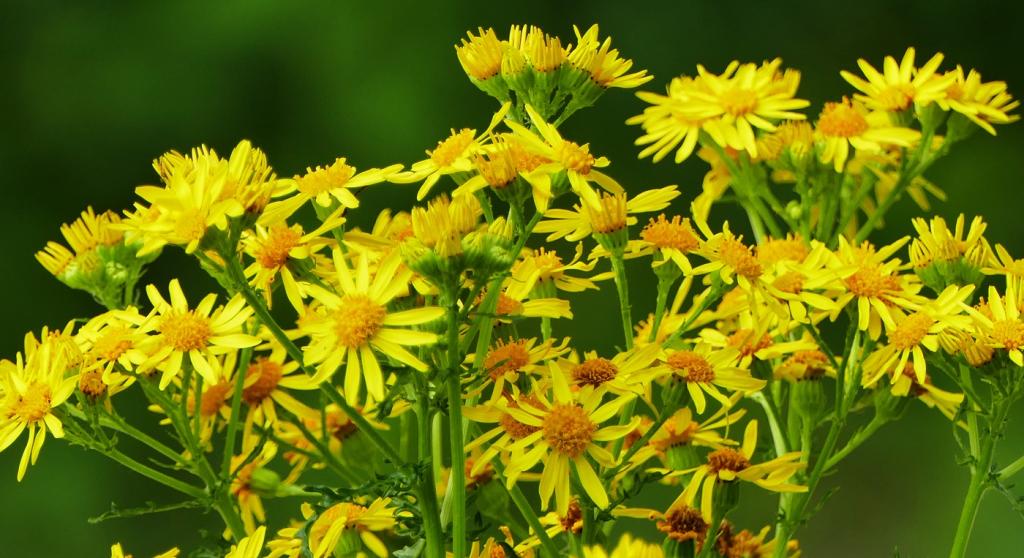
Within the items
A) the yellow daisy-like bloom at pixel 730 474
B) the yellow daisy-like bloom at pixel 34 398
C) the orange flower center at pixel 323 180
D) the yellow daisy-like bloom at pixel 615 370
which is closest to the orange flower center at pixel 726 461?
the yellow daisy-like bloom at pixel 730 474

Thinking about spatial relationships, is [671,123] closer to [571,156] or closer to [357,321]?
[571,156]

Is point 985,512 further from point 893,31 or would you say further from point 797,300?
point 797,300

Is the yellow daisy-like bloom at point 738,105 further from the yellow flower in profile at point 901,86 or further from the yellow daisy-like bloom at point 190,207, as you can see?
the yellow daisy-like bloom at point 190,207

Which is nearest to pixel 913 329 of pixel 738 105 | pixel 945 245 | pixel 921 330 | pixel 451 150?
pixel 921 330

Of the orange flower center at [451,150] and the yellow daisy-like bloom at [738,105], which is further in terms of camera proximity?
the yellow daisy-like bloom at [738,105]

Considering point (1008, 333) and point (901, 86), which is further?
point (901, 86)

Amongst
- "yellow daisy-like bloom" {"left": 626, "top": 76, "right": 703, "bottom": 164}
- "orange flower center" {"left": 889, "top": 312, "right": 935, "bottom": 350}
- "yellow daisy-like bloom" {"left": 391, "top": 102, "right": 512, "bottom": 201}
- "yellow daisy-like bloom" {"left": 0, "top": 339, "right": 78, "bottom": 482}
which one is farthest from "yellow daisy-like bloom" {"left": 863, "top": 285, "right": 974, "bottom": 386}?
"yellow daisy-like bloom" {"left": 0, "top": 339, "right": 78, "bottom": 482}
